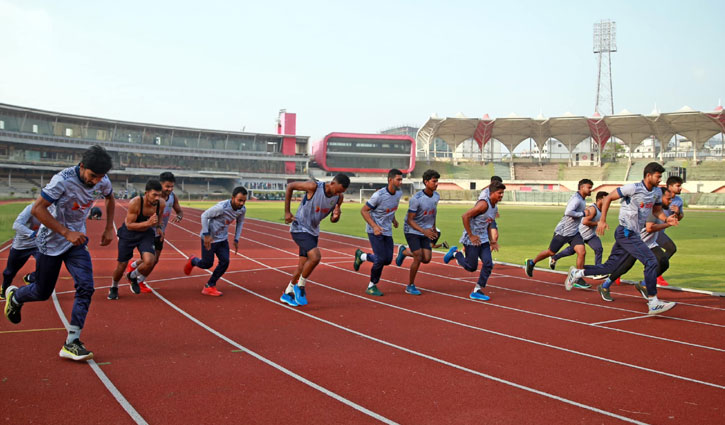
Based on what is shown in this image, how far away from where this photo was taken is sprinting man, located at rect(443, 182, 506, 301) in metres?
8.67

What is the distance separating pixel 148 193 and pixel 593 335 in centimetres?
609

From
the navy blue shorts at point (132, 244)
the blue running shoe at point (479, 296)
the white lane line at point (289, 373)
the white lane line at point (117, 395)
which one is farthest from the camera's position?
the blue running shoe at point (479, 296)

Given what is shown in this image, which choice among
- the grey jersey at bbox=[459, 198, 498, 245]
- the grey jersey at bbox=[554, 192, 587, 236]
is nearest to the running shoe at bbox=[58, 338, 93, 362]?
the grey jersey at bbox=[459, 198, 498, 245]

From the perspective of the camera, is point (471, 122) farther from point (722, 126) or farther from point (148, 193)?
point (148, 193)

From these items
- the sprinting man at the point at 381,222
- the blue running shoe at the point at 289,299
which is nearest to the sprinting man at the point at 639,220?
the sprinting man at the point at 381,222

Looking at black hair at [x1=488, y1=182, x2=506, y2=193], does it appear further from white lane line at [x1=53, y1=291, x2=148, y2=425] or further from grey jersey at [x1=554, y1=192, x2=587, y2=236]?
white lane line at [x1=53, y1=291, x2=148, y2=425]

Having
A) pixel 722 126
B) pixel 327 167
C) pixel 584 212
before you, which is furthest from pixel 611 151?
pixel 584 212

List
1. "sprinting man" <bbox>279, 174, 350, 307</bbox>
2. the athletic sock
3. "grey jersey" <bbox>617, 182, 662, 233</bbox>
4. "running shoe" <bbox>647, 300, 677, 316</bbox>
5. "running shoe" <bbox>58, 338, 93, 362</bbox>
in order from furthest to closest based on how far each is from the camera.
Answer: "sprinting man" <bbox>279, 174, 350, 307</bbox> < "grey jersey" <bbox>617, 182, 662, 233</bbox> < "running shoe" <bbox>647, 300, 677, 316</bbox> < the athletic sock < "running shoe" <bbox>58, 338, 93, 362</bbox>

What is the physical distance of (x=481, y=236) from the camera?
910 cm

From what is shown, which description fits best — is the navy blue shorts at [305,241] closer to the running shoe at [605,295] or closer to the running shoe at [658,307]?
the running shoe at [605,295]

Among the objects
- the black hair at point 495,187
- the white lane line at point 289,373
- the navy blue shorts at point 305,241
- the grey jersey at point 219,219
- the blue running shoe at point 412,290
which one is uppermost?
the black hair at point 495,187

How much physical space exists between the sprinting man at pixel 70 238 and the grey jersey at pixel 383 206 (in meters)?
4.42

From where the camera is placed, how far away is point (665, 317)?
7.50m

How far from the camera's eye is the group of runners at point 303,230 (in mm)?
5277
